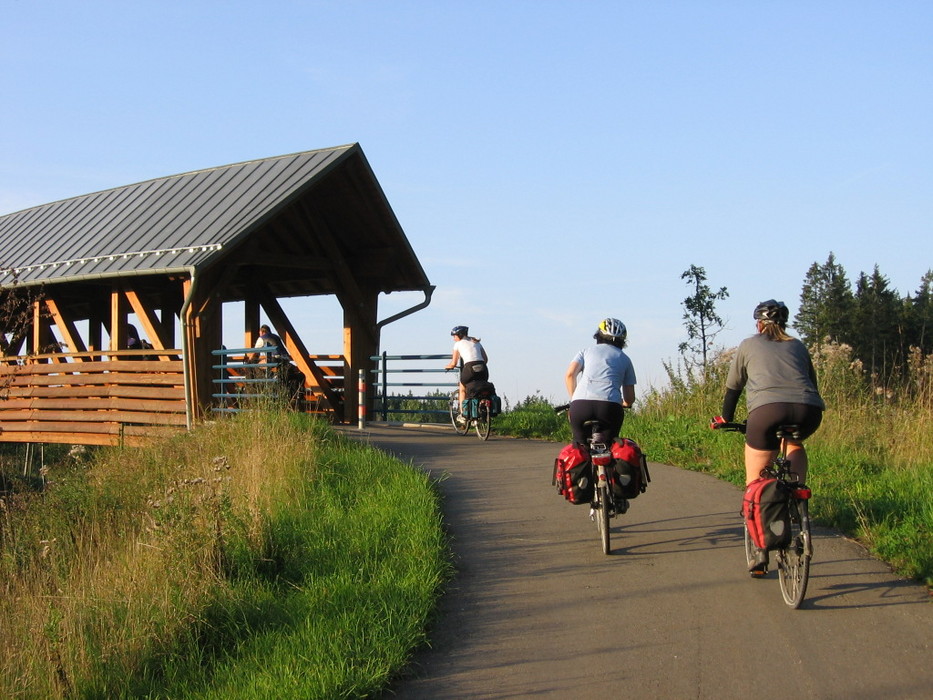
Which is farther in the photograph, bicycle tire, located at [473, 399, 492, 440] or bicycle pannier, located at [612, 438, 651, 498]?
bicycle tire, located at [473, 399, 492, 440]

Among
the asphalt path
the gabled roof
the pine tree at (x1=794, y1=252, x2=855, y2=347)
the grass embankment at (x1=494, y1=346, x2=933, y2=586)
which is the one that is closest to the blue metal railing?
the gabled roof

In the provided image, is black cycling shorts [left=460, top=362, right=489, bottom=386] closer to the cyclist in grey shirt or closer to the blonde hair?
the cyclist in grey shirt

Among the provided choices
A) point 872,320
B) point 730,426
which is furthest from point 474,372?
point 872,320

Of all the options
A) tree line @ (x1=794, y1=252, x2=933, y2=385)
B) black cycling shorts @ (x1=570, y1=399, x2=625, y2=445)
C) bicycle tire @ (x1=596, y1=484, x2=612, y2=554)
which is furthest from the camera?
tree line @ (x1=794, y1=252, x2=933, y2=385)

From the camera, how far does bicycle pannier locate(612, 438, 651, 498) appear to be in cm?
805

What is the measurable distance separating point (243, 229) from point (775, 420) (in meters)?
11.4

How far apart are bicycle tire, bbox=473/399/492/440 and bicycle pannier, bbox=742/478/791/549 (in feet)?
31.5

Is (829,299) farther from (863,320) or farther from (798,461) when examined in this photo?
(798,461)

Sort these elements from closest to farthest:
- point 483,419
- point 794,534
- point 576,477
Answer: point 794,534 → point 576,477 → point 483,419

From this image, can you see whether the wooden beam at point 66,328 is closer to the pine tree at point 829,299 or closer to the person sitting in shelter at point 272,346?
the person sitting in shelter at point 272,346

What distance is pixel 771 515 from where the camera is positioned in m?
6.48

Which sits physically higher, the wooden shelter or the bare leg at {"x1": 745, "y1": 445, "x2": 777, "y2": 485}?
the wooden shelter

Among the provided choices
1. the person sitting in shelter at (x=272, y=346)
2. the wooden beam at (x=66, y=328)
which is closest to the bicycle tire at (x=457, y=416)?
the person sitting in shelter at (x=272, y=346)

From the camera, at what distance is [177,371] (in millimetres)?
17359
